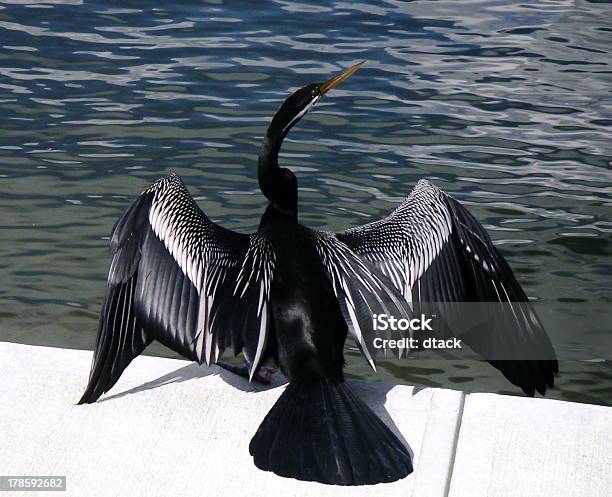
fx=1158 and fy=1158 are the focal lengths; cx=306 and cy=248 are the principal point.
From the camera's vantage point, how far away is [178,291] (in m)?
3.71

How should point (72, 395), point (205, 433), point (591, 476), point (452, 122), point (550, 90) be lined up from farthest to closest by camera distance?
point (550, 90), point (452, 122), point (72, 395), point (205, 433), point (591, 476)

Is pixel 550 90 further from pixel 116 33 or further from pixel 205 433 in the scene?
pixel 205 433

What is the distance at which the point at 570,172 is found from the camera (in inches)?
296

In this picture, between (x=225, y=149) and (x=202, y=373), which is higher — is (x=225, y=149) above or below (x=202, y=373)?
below

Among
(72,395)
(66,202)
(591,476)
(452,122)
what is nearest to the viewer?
(591,476)

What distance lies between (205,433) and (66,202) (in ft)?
12.6

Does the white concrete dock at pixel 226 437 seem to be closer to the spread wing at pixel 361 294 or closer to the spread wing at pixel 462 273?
the spread wing at pixel 361 294

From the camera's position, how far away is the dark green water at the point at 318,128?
628 cm

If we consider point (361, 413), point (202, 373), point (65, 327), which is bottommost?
point (65, 327)

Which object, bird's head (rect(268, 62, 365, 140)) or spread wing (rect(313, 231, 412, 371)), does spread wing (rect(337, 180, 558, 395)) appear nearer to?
spread wing (rect(313, 231, 412, 371))

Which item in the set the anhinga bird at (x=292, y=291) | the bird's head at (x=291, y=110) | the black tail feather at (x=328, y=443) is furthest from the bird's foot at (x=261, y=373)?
the bird's head at (x=291, y=110)

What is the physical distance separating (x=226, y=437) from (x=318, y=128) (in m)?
4.96

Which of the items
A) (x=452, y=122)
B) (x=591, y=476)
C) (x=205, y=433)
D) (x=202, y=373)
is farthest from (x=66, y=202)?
(x=591, y=476)

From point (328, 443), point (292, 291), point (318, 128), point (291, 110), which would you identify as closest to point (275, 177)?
point (291, 110)
